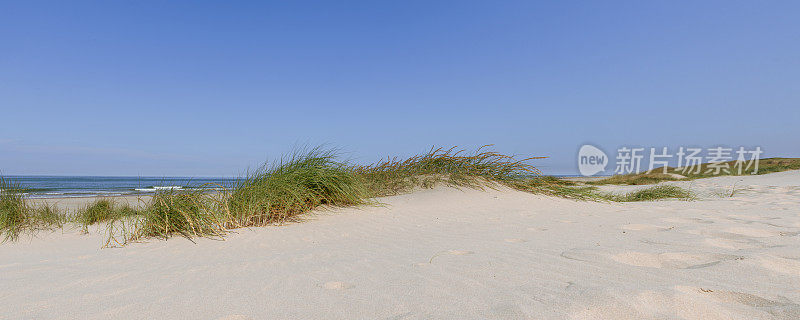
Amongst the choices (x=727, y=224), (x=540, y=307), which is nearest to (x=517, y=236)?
(x=540, y=307)

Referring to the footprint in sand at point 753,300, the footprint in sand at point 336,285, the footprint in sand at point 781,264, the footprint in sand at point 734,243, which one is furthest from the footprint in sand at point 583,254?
the footprint in sand at point 336,285

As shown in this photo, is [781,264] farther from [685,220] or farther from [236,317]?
[236,317]

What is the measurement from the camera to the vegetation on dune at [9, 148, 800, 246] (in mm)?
3463

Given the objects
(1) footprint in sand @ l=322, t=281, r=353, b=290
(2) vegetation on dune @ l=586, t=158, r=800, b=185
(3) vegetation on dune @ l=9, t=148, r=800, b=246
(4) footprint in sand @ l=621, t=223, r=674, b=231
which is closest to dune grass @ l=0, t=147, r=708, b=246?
(3) vegetation on dune @ l=9, t=148, r=800, b=246

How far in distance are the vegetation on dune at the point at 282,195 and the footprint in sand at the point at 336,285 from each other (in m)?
2.06

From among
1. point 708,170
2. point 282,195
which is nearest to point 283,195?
point 282,195

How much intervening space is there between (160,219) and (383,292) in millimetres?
2871

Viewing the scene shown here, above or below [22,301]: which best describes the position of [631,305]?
above

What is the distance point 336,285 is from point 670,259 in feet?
5.62

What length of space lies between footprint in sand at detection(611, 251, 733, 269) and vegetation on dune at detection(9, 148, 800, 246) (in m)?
3.18

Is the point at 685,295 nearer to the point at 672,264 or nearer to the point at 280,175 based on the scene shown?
the point at 672,264

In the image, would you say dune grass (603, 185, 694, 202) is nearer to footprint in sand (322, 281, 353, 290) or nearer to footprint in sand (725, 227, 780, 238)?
footprint in sand (725, 227, 780, 238)

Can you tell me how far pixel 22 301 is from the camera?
5.69 feet

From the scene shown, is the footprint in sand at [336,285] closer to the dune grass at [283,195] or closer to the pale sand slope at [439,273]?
the pale sand slope at [439,273]
